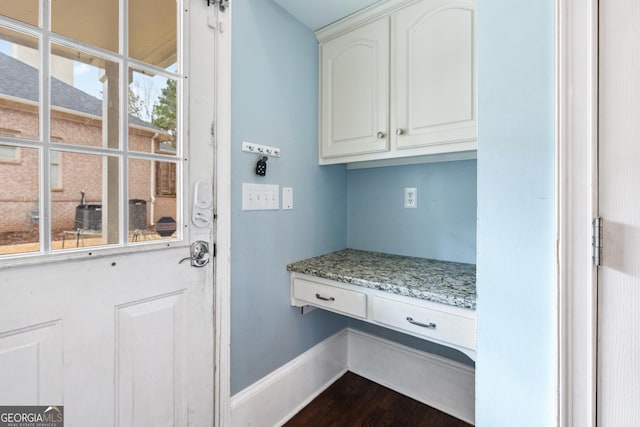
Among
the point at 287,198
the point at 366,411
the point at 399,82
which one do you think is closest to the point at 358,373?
the point at 366,411

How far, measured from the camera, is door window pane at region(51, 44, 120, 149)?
826 mm

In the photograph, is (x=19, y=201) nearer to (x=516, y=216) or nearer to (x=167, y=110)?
(x=167, y=110)

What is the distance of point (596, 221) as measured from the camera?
0.59m

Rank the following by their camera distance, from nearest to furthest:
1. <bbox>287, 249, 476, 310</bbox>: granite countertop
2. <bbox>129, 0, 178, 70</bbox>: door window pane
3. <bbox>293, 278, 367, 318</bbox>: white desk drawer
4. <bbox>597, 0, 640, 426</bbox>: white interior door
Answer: <bbox>597, 0, 640, 426</bbox>: white interior door < <bbox>129, 0, 178, 70</bbox>: door window pane < <bbox>287, 249, 476, 310</bbox>: granite countertop < <bbox>293, 278, 367, 318</bbox>: white desk drawer

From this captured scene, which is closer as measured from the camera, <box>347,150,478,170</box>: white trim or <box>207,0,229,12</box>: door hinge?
<box>207,0,229,12</box>: door hinge

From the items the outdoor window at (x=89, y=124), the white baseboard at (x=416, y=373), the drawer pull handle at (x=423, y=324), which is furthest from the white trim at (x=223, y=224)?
the white baseboard at (x=416, y=373)

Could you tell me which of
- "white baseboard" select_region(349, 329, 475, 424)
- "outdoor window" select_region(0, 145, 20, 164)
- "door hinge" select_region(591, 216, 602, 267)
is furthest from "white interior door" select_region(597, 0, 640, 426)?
"outdoor window" select_region(0, 145, 20, 164)

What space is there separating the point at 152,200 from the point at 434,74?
4.42ft

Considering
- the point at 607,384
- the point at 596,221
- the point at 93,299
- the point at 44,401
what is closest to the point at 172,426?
the point at 44,401

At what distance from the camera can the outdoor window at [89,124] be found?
0.76 meters

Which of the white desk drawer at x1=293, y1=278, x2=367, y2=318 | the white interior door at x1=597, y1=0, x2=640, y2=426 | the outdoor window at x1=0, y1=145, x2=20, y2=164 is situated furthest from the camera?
the white desk drawer at x1=293, y1=278, x2=367, y2=318

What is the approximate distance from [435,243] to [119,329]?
156 cm

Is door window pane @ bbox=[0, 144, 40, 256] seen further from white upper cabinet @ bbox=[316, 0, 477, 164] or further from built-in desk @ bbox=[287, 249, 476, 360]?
white upper cabinet @ bbox=[316, 0, 477, 164]

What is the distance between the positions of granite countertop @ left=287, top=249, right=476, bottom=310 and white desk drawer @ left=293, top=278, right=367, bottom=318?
63 millimetres
